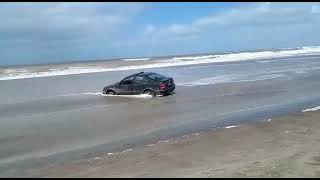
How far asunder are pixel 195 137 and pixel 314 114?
5.35 metres

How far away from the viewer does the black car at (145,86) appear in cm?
2519

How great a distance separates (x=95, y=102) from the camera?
23.7 meters

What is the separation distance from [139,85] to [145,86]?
1.57 feet

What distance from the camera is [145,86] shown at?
25.8 m

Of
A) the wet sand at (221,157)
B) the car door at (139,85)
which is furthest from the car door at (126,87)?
the wet sand at (221,157)

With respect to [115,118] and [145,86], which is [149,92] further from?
[115,118]

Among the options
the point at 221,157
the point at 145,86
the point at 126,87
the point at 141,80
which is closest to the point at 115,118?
the point at 145,86

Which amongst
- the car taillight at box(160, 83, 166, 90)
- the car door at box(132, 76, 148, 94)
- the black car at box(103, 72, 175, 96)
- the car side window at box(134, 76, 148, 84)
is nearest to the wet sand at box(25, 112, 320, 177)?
the car taillight at box(160, 83, 166, 90)

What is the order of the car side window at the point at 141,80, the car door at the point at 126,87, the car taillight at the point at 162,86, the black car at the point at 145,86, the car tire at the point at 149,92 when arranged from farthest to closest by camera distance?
the car door at the point at 126,87
the car side window at the point at 141,80
the car tire at the point at 149,92
the black car at the point at 145,86
the car taillight at the point at 162,86

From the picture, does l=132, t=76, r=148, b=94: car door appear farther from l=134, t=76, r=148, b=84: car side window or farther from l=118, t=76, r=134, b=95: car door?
l=118, t=76, r=134, b=95: car door

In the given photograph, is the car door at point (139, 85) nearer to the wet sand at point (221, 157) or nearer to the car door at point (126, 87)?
the car door at point (126, 87)

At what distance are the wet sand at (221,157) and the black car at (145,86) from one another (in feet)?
38.8

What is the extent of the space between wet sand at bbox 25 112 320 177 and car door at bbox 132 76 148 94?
12771mm

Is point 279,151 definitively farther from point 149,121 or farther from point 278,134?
point 149,121
